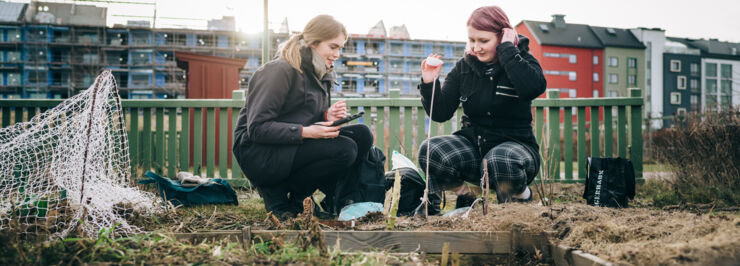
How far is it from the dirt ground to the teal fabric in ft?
2.24

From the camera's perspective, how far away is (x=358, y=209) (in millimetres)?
2498

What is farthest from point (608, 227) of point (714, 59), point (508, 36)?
point (714, 59)

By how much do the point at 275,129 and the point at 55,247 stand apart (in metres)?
1.22

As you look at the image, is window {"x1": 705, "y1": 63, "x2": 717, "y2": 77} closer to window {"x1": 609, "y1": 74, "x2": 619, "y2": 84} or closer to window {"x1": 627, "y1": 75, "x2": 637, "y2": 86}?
window {"x1": 627, "y1": 75, "x2": 637, "y2": 86}

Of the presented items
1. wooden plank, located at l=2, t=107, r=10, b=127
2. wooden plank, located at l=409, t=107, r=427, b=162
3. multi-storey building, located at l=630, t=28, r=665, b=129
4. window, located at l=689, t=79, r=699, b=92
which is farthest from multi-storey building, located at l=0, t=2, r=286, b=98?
window, located at l=689, t=79, r=699, b=92

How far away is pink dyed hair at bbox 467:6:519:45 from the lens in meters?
2.69

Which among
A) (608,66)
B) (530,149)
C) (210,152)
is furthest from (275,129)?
(608,66)

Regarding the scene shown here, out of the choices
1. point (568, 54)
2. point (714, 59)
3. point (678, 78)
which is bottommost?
point (678, 78)

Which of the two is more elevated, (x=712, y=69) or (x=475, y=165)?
(x=712, y=69)

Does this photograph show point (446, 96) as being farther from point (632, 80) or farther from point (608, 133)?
point (632, 80)

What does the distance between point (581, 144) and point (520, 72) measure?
311 cm

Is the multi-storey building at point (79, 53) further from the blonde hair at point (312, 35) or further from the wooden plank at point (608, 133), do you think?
the blonde hair at point (312, 35)

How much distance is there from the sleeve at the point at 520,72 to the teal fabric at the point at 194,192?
2.35 meters

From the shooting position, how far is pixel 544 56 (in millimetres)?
48750
